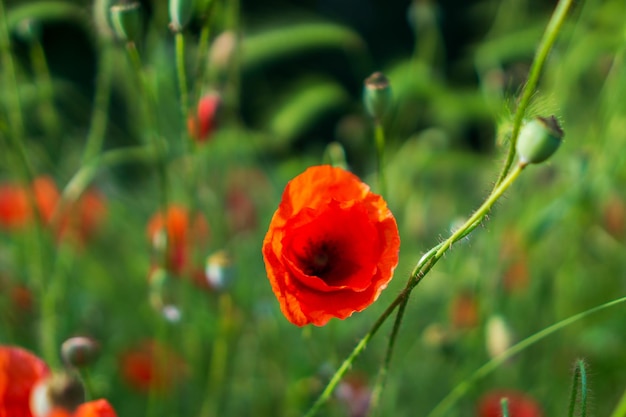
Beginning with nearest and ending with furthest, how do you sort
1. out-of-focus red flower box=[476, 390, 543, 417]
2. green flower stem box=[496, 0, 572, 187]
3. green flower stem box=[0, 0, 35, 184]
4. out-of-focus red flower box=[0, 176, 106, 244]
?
green flower stem box=[496, 0, 572, 187]
green flower stem box=[0, 0, 35, 184]
out-of-focus red flower box=[476, 390, 543, 417]
out-of-focus red flower box=[0, 176, 106, 244]

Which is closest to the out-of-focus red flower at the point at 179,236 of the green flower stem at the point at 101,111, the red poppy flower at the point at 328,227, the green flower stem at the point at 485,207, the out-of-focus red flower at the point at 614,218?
the green flower stem at the point at 101,111

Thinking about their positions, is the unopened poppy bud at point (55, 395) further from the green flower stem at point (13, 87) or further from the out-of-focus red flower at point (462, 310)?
the out-of-focus red flower at point (462, 310)

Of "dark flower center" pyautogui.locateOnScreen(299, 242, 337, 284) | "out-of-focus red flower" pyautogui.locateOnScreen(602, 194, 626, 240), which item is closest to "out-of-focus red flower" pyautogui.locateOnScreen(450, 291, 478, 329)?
"out-of-focus red flower" pyautogui.locateOnScreen(602, 194, 626, 240)

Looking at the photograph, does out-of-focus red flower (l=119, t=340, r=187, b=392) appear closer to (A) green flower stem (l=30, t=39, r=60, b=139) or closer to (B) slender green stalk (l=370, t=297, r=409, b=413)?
(A) green flower stem (l=30, t=39, r=60, b=139)

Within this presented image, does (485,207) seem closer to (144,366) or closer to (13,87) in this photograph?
→ (13,87)

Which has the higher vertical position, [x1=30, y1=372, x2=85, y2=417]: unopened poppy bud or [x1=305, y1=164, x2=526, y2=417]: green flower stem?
[x1=305, y1=164, x2=526, y2=417]: green flower stem

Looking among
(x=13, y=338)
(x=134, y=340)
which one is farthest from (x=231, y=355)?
(x=13, y=338)
